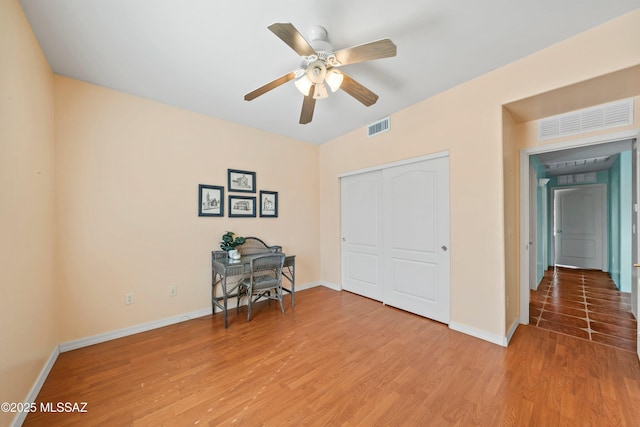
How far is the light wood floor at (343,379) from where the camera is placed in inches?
59.5

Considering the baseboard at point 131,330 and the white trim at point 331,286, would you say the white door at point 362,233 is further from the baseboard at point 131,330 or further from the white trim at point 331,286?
the baseboard at point 131,330

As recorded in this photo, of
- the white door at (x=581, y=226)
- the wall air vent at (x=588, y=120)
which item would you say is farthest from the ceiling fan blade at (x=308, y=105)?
the white door at (x=581, y=226)

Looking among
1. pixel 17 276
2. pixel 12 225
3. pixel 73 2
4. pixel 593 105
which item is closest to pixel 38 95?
pixel 73 2

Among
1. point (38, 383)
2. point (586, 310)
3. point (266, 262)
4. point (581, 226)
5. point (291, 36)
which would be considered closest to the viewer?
point (291, 36)

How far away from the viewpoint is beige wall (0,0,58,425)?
1.38m

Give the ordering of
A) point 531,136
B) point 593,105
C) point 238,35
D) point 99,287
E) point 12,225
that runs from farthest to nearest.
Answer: point 531,136 < point 99,287 < point 593,105 < point 238,35 < point 12,225

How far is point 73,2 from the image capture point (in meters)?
1.54

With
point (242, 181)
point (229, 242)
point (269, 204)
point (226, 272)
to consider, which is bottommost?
point (226, 272)

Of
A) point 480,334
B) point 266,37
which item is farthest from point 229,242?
point 480,334

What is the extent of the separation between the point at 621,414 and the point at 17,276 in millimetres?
3969

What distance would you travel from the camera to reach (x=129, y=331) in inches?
101

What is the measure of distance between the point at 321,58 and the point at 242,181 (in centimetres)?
217

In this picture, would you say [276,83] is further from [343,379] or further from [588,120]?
[588,120]

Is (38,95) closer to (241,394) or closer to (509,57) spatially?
(241,394)
